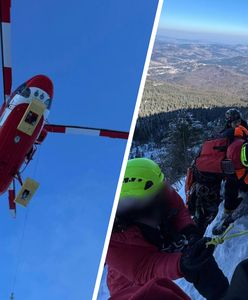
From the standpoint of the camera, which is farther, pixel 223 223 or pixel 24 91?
pixel 223 223

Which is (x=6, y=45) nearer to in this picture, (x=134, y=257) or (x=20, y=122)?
(x=20, y=122)

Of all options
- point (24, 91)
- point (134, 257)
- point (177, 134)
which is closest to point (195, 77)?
point (177, 134)

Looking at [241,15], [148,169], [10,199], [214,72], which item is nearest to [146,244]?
[148,169]

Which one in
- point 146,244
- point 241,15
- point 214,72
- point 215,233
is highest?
point 241,15

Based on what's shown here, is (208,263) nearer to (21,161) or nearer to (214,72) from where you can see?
(21,161)

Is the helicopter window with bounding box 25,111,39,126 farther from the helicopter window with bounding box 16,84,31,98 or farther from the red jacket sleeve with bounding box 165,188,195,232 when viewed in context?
the red jacket sleeve with bounding box 165,188,195,232

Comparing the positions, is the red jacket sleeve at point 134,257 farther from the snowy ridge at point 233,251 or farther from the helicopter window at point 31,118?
the helicopter window at point 31,118
